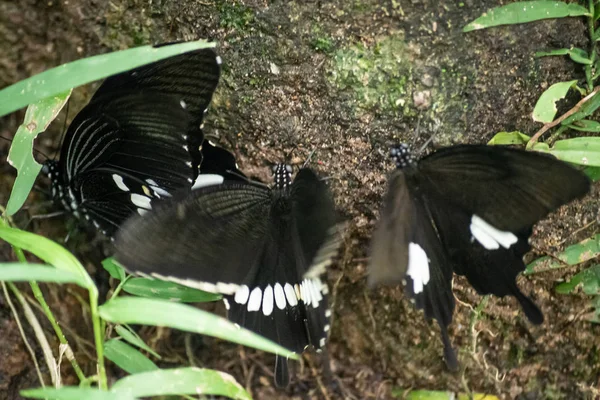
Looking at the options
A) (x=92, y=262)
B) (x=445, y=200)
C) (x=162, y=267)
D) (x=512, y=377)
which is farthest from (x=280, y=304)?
(x=512, y=377)

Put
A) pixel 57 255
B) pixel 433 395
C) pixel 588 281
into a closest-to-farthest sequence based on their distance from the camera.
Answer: pixel 57 255 < pixel 588 281 < pixel 433 395

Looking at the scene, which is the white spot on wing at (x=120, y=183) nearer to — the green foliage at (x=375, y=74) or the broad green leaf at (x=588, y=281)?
the green foliage at (x=375, y=74)

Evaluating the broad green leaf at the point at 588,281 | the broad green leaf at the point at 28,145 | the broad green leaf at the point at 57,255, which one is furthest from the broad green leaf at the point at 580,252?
the broad green leaf at the point at 28,145

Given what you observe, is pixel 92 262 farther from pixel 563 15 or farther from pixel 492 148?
pixel 563 15

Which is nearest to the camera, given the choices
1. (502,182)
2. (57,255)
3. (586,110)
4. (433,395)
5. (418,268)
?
(57,255)

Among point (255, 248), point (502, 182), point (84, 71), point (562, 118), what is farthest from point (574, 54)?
point (84, 71)

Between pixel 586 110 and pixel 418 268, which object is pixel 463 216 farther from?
pixel 586 110
